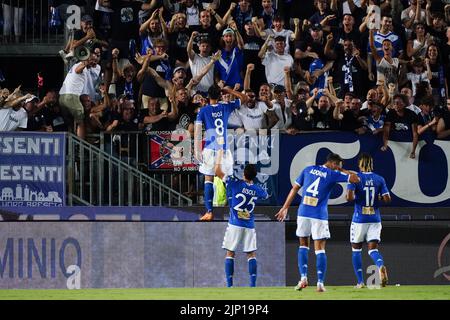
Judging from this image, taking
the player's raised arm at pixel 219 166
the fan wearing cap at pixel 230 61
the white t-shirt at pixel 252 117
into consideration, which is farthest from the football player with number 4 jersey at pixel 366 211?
the fan wearing cap at pixel 230 61

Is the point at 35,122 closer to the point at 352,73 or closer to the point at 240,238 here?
the point at 240,238

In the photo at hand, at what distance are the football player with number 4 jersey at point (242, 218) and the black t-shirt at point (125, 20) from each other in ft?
15.9

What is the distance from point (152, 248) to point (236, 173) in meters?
1.94

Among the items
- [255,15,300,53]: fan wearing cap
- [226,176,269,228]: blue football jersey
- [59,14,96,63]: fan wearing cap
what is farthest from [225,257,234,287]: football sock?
[59,14,96,63]: fan wearing cap

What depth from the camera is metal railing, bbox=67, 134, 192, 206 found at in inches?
813

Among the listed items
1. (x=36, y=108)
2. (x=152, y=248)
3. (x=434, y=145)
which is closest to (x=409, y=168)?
(x=434, y=145)

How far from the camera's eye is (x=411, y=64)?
2278cm

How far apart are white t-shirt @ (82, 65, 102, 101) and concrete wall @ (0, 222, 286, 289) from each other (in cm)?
289

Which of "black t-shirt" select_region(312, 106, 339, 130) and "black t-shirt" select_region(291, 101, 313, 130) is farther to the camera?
"black t-shirt" select_region(312, 106, 339, 130)

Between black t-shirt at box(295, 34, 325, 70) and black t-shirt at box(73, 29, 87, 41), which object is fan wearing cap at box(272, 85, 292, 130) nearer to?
black t-shirt at box(295, 34, 325, 70)

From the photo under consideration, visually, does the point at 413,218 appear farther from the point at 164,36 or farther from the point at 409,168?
the point at 164,36

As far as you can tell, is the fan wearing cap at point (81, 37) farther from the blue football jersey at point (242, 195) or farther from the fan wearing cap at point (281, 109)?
the blue football jersey at point (242, 195)

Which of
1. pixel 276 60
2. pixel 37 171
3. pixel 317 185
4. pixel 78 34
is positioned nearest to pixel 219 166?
pixel 317 185

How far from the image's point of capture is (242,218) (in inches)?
775
